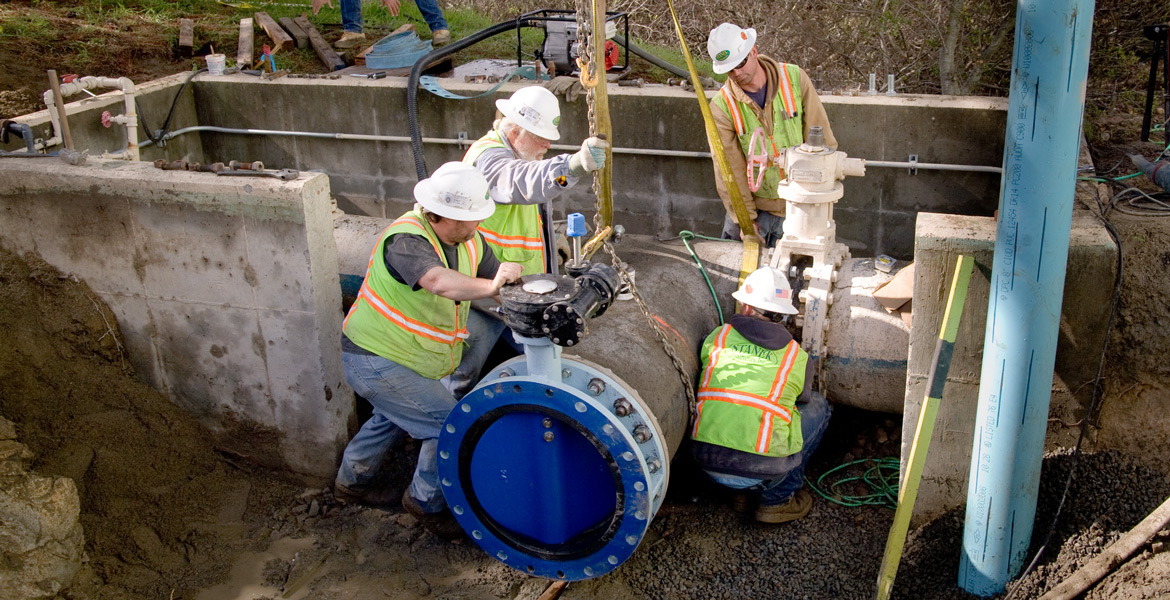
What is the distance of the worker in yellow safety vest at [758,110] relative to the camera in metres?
5.40

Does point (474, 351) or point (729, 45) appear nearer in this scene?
point (474, 351)

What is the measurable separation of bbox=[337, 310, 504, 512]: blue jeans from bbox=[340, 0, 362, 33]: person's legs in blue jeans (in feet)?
17.4

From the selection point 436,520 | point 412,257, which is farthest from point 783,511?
point 412,257

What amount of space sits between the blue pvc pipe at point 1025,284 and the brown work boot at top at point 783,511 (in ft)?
3.04

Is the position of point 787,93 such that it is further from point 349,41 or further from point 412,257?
point 349,41

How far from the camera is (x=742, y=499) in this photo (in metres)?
4.86

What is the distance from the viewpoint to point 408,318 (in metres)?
4.36

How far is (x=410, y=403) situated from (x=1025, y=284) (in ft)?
8.68

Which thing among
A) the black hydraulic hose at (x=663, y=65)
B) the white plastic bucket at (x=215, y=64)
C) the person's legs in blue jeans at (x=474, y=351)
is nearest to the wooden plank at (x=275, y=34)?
the white plastic bucket at (x=215, y=64)

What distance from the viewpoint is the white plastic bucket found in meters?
8.12

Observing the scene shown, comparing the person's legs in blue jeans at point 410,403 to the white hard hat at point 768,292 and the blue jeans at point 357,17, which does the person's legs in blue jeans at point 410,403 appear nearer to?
the white hard hat at point 768,292

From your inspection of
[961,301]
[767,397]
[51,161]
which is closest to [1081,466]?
[961,301]

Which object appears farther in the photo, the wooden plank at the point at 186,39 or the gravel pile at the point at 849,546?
the wooden plank at the point at 186,39

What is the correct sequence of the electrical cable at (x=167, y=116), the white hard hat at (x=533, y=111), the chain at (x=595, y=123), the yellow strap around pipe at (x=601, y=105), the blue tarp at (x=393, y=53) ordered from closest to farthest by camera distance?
the chain at (x=595, y=123) < the yellow strap around pipe at (x=601, y=105) < the white hard hat at (x=533, y=111) < the electrical cable at (x=167, y=116) < the blue tarp at (x=393, y=53)
